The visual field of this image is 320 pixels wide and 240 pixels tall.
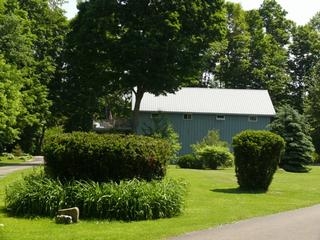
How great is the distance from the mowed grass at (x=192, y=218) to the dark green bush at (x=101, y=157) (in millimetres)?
1742

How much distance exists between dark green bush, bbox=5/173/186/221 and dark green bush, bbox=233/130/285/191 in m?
6.62

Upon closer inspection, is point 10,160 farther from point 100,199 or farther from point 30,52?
point 100,199

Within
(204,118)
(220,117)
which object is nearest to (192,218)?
(204,118)

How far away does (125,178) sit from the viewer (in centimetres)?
1505

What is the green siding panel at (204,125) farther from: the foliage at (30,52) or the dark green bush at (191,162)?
the dark green bush at (191,162)

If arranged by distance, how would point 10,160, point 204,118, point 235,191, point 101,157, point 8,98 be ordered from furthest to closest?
point 204,118
point 10,160
point 8,98
point 235,191
point 101,157

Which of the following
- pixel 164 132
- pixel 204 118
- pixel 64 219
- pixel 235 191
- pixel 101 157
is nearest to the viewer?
pixel 64 219

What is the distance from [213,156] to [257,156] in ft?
50.8

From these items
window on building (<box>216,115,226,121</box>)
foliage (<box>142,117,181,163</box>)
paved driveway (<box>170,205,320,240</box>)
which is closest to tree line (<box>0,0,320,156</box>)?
foliage (<box>142,117,181,163</box>)

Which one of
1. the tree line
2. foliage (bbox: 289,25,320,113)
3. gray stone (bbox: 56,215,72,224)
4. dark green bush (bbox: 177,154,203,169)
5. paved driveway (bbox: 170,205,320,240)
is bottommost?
paved driveway (bbox: 170,205,320,240)

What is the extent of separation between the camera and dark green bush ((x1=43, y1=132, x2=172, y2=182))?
48.5ft

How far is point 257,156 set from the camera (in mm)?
20719

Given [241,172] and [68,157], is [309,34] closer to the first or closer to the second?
[241,172]

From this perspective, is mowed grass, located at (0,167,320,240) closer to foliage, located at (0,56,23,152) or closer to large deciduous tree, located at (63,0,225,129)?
foliage, located at (0,56,23,152)
